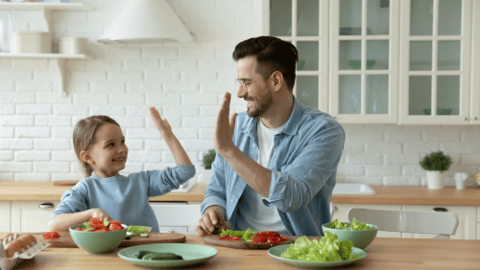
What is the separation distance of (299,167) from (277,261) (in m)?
0.49

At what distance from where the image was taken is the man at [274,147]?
1.79 meters

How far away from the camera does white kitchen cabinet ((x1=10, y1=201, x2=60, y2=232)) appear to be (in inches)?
118

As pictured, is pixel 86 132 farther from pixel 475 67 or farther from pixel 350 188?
pixel 475 67

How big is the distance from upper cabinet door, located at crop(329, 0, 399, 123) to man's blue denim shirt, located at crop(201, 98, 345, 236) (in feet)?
4.21

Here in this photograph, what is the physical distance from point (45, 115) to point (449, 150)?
2955mm

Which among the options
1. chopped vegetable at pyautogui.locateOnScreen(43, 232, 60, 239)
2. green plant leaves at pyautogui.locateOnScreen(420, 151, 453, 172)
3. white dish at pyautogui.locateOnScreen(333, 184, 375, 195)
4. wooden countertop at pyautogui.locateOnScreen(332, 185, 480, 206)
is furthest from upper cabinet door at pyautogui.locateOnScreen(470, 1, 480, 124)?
chopped vegetable at pyautogui.locateOnScreen(43, 232, 60, 239)

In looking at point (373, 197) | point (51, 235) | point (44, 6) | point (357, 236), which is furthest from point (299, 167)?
point (44, 6)

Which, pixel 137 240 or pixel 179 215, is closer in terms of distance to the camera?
pixel 137 240

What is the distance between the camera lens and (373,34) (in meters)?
3.21

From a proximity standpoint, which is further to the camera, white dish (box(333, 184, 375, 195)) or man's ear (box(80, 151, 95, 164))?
white dish (box(333, 184, 375, 195))

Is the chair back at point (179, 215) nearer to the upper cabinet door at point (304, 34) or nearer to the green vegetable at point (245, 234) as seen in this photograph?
the green vegetable at point (245, 234)

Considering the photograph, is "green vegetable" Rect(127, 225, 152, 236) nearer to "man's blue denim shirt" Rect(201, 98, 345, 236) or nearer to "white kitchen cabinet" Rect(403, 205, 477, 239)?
"man's blue denim shirt" Rect(201, 98, 345, 236)

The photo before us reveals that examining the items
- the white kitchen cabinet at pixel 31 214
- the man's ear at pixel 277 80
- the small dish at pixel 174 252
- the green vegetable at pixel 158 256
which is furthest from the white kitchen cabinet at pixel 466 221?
the white kitchen cabinet at pixel 31 214

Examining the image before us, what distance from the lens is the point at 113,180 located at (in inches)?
74.6
